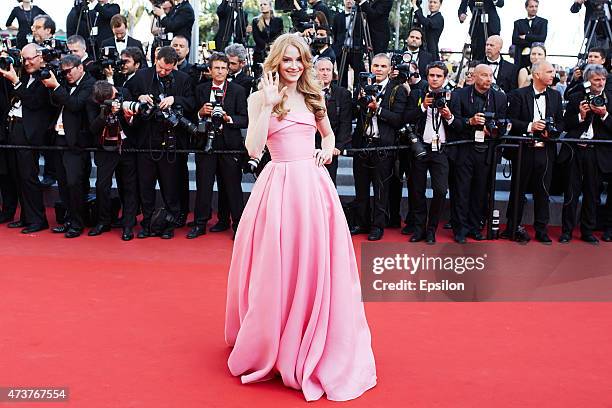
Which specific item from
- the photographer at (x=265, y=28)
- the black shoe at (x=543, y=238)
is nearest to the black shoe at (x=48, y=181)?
the photographer at (x=265, y=28)

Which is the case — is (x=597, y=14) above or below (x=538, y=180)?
above

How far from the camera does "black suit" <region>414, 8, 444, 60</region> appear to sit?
451 inches

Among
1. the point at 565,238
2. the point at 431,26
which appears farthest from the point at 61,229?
the point at 431,26

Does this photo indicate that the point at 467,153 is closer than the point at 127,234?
No

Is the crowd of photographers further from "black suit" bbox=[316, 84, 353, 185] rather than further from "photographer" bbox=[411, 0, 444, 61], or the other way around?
"photographer" bbox=[411, 0, 444, 61]

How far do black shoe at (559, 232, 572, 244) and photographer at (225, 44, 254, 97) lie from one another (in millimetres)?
3447

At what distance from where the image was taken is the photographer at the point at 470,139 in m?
8.23

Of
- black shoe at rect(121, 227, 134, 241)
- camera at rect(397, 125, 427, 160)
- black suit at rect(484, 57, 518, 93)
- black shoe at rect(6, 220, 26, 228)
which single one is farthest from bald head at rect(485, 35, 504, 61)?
black shoe at rect(6, 220, 26, 228)

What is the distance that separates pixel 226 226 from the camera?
8555 millimetres

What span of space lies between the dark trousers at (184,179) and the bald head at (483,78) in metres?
2.92

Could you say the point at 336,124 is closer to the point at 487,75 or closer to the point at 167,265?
the point at 487,75

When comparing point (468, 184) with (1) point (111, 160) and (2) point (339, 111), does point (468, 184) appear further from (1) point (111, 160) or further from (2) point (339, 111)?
(1) point (111, 160)

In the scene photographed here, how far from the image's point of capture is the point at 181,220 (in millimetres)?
8625

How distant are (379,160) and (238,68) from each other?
1.79 m
